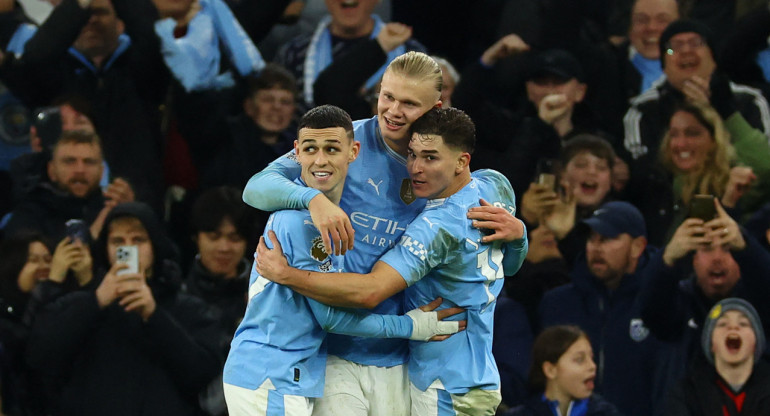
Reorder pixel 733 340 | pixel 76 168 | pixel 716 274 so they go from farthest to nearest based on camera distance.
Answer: pixel 76 168
pixel 716 274
pixel 733 340

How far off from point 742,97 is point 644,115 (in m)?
0.61

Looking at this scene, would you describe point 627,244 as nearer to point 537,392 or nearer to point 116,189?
point 537,392

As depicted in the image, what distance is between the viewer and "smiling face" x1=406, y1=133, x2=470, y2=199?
517 centimetres

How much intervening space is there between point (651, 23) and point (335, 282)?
12.7 feet

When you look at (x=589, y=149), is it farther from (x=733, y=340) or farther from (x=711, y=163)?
(x=733, y=340)

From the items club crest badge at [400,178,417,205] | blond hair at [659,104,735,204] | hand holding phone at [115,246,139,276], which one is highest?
blond hair at [659,104,735,204]

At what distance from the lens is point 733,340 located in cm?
675

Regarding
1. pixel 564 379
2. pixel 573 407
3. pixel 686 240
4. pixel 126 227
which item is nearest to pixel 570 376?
pixel 564 379

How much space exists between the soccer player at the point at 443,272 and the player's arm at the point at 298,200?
0.19 metres

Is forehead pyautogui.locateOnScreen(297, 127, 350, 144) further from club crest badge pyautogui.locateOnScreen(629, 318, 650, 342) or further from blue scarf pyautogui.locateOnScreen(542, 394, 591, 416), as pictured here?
club crest badge pyautogui.locateOnScreen(629, 318, 650, 342)

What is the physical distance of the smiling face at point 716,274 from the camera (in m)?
7.06

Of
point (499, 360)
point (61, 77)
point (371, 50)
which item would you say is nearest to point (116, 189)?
point (61, 77)

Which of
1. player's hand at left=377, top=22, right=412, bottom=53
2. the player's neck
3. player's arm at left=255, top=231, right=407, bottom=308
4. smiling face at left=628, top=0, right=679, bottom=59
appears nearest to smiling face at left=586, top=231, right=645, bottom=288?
smiling face at left=628, top=0, right=679, bottom=59

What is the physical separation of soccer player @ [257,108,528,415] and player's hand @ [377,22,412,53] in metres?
2.31
